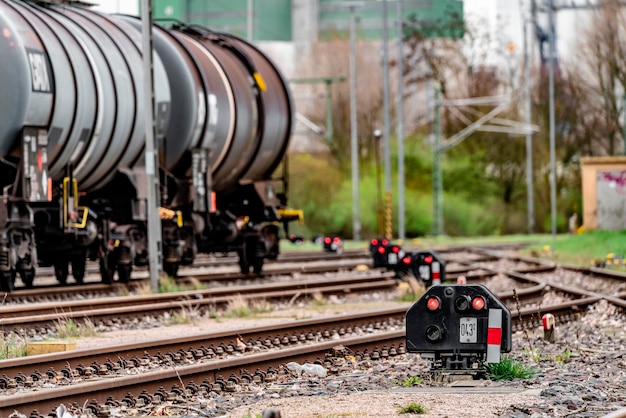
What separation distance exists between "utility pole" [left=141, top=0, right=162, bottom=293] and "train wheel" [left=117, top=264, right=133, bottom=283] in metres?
1.12

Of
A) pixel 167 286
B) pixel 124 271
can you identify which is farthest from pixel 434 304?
pixel 124 271

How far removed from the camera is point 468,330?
1053cm

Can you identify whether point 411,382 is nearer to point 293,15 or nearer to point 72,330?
point 72,330

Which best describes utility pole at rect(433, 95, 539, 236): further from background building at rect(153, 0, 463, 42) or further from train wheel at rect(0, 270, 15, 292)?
train wheel at rect(0, 270, 15, 292)

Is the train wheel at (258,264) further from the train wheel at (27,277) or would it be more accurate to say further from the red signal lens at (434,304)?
the red signal lens at (434,304)

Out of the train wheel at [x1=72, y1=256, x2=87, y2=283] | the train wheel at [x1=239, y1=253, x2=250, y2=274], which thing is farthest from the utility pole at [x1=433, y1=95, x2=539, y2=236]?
the train wheel at [x1=72, y1=256, x2=87, y2=283]

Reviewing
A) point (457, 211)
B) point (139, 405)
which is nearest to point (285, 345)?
point (139, 405)

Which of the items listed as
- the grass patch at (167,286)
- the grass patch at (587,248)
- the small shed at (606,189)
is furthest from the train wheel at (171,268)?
the small shed at (606,189)

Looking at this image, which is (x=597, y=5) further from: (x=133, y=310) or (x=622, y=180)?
(x=133, y=310)

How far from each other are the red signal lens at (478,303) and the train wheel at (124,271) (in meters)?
13.7

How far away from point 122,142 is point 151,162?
65cm

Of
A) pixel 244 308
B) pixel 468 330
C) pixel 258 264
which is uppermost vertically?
pixel 468 330

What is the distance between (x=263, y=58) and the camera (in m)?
28.1

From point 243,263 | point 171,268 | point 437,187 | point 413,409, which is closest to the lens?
point 413,409
